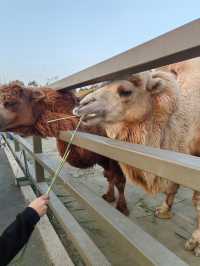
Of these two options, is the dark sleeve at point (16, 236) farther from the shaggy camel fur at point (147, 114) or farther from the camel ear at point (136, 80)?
the camel ear at point (136, 80)

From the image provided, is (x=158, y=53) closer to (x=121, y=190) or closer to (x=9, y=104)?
(x=9, y=104)

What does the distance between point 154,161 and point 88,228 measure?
2.19m

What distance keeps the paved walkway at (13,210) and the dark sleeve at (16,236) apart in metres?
1.22

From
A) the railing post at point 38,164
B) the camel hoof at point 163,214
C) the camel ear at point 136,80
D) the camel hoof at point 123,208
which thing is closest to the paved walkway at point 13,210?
the railing post at point 38,164

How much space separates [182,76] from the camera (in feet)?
8.31

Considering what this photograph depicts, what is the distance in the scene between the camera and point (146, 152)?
106 centimetres

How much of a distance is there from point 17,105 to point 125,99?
1025 millimetres

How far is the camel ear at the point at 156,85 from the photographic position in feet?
6.28

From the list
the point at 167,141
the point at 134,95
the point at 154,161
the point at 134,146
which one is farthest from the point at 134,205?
the point at 154,161

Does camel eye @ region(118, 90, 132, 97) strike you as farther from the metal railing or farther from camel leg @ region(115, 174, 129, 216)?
camel leg @ region(115, 174, 129, 216)

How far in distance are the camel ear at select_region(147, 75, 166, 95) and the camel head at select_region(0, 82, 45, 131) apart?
101cm

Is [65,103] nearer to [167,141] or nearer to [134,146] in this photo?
[167,141]

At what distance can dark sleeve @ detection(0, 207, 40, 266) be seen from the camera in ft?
4.19

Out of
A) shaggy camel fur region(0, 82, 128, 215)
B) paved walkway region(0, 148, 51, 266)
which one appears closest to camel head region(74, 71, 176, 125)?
shaggy camel fur region(0, 82, 128, 215)
